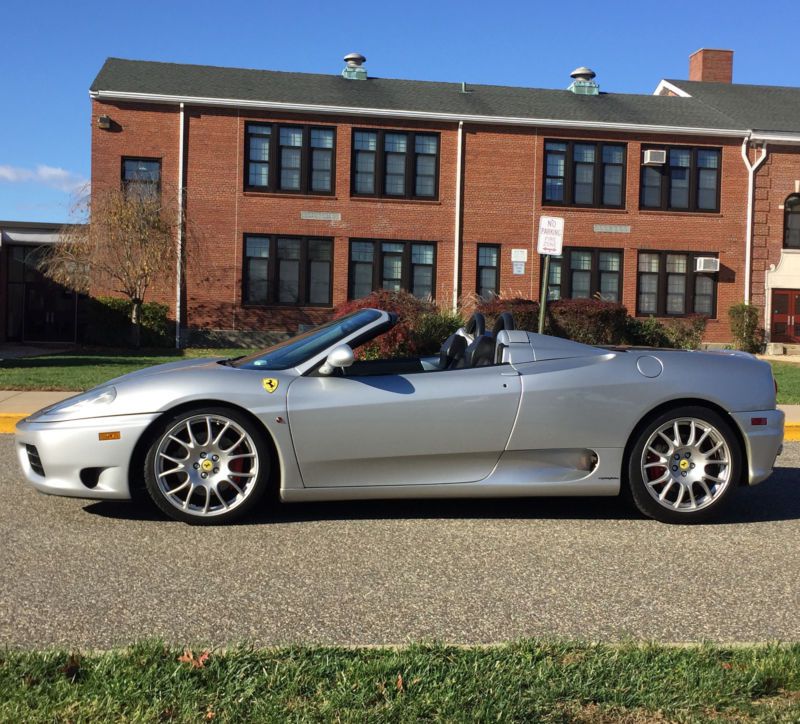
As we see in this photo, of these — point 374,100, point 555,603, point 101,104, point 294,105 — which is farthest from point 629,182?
point 555,603

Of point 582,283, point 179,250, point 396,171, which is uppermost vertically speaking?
point 396,171

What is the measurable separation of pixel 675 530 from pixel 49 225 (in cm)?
2463

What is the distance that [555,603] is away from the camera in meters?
4.01

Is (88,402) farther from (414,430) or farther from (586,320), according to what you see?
→ (586,320)

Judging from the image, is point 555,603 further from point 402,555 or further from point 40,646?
point 40,646

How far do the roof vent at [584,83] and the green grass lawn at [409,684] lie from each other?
30236 mm

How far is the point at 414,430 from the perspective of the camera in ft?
17.5

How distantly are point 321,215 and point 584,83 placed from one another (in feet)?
35.4

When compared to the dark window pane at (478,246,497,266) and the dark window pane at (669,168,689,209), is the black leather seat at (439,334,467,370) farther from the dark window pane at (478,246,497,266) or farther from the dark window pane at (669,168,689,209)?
the dark window pane at (669,168,689,209)

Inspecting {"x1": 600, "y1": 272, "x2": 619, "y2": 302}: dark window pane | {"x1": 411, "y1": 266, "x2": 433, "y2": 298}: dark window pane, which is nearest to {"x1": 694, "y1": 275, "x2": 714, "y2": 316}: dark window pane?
{"x1": 600, "y1": 272, "x2": 619, "y2": 302}: dark window pane

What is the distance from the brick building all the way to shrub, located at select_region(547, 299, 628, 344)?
835 cm

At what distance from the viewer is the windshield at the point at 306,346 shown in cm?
555

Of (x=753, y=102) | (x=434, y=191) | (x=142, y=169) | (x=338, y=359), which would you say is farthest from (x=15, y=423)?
(x=753, y=102)

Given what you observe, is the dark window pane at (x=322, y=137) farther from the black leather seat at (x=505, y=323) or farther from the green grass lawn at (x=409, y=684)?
the green grass lawn at (x=409, y=684)
